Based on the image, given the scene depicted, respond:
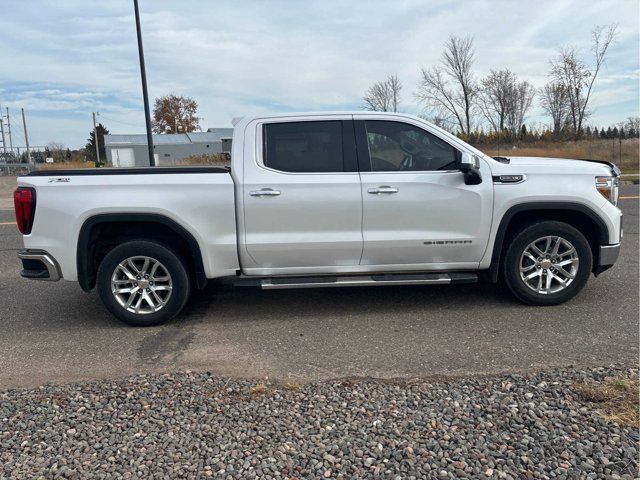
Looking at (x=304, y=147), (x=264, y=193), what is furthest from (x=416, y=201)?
(x=264, y=193)

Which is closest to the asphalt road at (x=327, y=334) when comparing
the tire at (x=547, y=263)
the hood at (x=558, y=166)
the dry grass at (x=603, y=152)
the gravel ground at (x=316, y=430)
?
the tire at (x=547, y=263)

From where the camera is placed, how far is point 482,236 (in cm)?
466

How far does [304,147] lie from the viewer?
15.4ft

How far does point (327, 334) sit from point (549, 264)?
225cm

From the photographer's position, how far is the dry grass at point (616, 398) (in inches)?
110

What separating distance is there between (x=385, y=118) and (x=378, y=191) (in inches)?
30.3

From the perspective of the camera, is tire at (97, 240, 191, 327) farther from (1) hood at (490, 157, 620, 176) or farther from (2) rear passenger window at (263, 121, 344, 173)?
(1) hood at (490, 157, 620, 176)

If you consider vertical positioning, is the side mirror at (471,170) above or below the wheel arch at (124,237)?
above

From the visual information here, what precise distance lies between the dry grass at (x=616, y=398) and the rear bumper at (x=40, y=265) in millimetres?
4249

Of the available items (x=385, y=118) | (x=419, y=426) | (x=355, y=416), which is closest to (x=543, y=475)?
(x=419, y=426)

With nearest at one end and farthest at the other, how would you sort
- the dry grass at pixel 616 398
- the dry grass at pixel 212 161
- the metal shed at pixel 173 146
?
the dry grass at pixel 616 398
the dry grass at pixel 212 161
the metal shed at pixel 173 146

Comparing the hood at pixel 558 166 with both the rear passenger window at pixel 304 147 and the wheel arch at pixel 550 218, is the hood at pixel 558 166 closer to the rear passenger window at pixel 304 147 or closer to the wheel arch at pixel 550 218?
the wheel arch at pixel 550 218

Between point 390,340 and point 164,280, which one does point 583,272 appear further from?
point 164,280

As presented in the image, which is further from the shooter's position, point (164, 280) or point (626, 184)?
point (626, 184)
